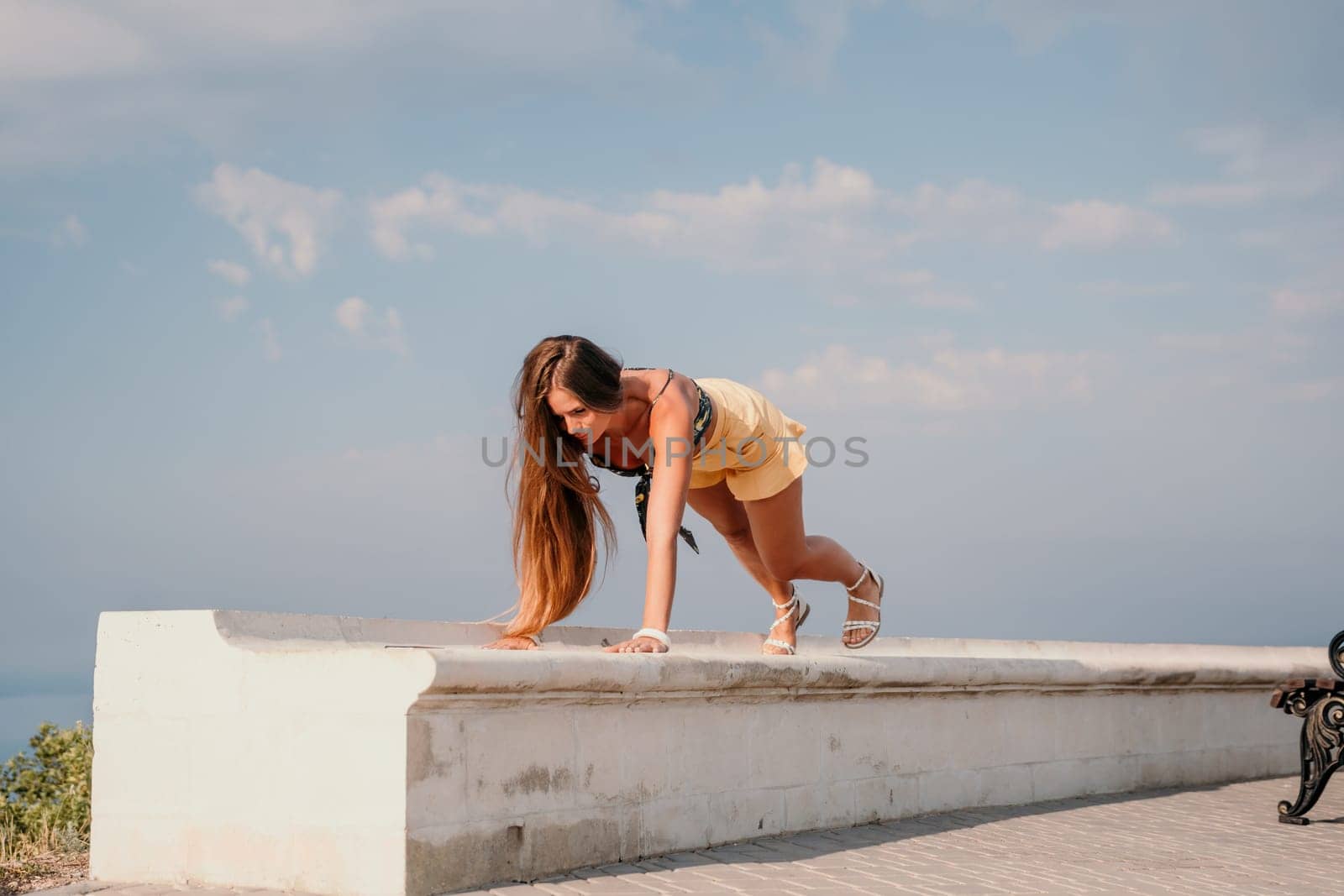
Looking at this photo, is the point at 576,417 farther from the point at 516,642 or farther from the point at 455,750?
the point at 455,750

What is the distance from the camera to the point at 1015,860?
195 inches

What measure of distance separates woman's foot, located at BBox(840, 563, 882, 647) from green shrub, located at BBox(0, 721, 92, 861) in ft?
14.2

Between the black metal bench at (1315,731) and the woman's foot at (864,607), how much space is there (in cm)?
197

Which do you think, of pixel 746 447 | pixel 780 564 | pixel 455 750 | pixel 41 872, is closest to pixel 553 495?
pixel 746 447

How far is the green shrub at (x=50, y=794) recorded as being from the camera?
7.70 metres

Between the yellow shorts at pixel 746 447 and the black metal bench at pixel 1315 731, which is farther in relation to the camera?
the black metal bench at pixel 1315 731

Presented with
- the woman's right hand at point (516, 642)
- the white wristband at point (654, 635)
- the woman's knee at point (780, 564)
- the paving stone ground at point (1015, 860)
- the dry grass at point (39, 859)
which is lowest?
the dry grass at point (39, 859)

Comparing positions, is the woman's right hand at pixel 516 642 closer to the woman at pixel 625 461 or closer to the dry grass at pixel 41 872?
the woman at pixel 625 461

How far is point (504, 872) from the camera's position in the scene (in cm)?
407

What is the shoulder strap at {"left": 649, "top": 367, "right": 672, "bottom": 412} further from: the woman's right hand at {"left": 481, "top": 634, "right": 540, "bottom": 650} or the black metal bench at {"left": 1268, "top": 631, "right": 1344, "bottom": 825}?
the black metal bench at {"left": 1268, "top": 631, "right": 1344, "bottom": 825}

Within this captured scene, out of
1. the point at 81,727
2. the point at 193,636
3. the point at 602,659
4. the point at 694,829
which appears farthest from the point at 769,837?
the point at 81,727

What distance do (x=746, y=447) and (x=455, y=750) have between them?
104 inches

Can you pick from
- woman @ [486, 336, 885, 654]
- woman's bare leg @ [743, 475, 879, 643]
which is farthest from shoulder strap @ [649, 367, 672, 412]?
woman's bare leg @ [743, 475, 879, 643]

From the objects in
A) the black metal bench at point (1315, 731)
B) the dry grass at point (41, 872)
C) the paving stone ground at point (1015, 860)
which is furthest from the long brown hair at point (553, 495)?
the black metal bench at point (1315, 731)
